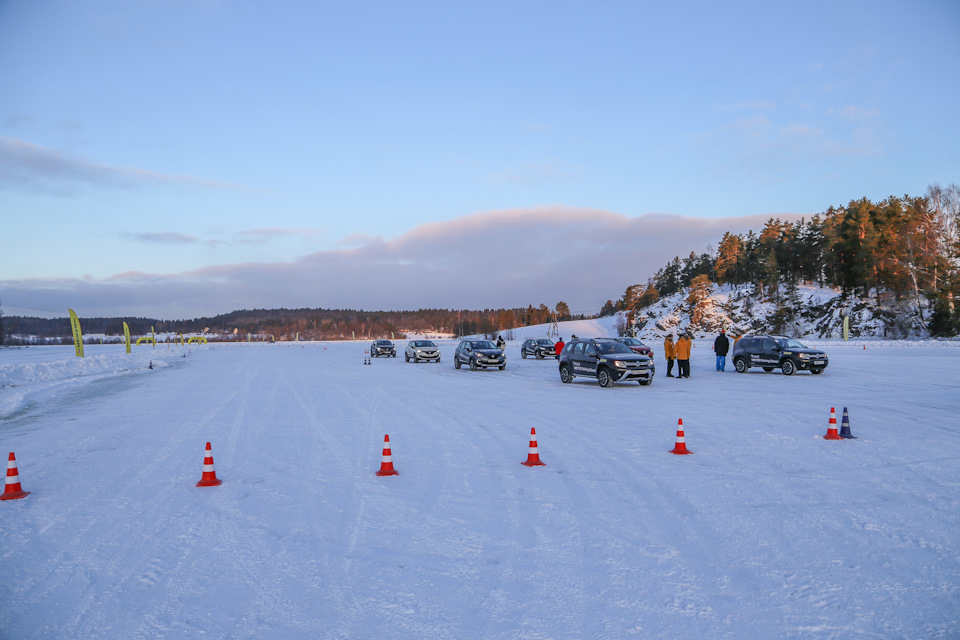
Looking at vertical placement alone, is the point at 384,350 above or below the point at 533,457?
above

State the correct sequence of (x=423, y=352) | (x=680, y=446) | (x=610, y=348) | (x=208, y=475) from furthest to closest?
(x=423, y=352) < (x=610, y=348) < (x=680, y=446) < (x=208, y=475)

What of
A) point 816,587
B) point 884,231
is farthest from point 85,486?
point 884,231

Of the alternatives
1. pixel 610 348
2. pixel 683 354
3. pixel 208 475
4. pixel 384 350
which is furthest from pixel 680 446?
pixel 384 350

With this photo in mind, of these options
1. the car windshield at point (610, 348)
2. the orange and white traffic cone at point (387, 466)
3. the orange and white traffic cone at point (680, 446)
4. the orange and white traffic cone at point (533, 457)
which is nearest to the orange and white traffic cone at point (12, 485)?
the orange and white traffic cone at point (387, 466)

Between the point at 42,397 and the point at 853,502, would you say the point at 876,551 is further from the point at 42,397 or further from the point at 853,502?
the point at 42,397

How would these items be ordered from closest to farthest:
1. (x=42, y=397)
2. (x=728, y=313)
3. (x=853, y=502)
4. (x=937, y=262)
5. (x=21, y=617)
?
(x=21, y=617), (x=853, y=502), (x=42, y=397), (x=937, y=262), (x=728, y=313)

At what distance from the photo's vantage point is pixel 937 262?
191ft

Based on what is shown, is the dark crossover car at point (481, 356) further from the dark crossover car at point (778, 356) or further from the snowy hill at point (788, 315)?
the snowy hill at point (788, 315)

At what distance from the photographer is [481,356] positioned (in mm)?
31234

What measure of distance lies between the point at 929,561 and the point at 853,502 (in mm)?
1828

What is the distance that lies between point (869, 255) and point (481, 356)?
61381mm

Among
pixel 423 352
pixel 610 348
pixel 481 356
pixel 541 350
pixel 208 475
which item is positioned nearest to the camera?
pixel 208 475

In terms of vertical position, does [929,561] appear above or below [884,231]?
below

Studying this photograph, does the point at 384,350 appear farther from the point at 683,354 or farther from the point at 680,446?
the point at 680,446
